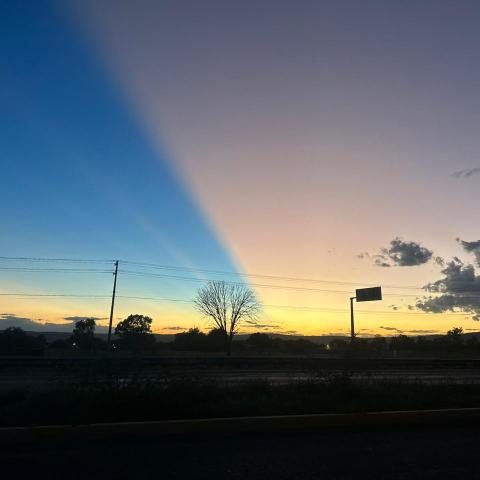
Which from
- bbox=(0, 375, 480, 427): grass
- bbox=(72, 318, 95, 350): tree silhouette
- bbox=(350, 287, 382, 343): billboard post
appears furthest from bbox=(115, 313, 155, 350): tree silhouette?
bbox=(0, 375, 480, 427): grass

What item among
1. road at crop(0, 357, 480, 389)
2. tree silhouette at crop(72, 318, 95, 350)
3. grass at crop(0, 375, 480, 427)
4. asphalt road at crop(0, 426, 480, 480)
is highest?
tree silhouette at crop(72, 318, 95, 350)

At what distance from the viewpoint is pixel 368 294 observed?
44531mm

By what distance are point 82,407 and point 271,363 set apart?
2354 centimetres

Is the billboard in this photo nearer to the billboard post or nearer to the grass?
the billboard post

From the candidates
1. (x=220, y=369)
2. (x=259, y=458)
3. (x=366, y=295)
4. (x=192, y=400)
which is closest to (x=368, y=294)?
(x=366, y=295)

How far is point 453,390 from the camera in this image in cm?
1307

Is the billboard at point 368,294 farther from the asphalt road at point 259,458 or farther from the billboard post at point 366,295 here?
the asphalt road at point 259,458

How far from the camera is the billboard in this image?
43.9 meters

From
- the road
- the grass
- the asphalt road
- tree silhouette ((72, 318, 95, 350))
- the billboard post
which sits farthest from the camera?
tree silhouette ((72, 318, 95, 350))

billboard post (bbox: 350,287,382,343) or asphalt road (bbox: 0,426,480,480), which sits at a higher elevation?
billboard post (bbox: 350,287,382,343)

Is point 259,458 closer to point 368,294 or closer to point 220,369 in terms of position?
point 220,369

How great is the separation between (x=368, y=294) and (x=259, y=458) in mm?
39653

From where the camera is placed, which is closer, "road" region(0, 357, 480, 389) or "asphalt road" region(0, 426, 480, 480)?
"asphalt road" region(0, 426, 480, 480)

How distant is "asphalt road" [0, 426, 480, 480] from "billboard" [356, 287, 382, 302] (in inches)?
1452
